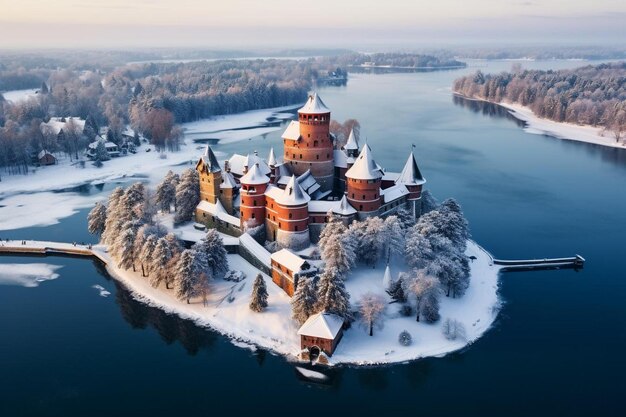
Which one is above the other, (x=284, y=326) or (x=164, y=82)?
(x=164, y=82)

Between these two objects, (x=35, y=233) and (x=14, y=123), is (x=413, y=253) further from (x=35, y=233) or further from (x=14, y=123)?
(x=14, y=123)

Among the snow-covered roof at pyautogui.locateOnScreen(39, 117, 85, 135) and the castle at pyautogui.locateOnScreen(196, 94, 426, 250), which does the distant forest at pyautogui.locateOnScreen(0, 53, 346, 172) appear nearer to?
the snow-covered roof at pyautogui.locateOnScreen(39, 117, 85, 135)

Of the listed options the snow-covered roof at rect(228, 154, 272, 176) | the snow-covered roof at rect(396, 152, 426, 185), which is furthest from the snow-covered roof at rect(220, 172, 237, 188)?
the snow-covered roof at rect(396, 152, 426, 185)

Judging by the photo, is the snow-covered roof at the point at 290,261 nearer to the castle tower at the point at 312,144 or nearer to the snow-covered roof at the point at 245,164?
the snow-covered roof at the point at 245,164

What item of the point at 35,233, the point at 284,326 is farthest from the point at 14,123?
the point at 284,326

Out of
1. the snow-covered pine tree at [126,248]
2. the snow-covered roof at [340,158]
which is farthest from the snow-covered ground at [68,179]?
the snow-covered roof at [340,158]

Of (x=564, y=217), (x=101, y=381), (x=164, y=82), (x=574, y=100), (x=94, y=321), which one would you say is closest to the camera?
(x=101, y=381)
